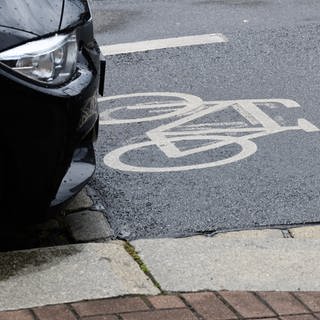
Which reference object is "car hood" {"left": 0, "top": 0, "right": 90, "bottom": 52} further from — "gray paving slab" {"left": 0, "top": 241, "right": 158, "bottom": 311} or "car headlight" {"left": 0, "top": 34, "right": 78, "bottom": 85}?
"gray paving slab" {"left": 0, "top": 241, "right": 158, "bottom": 311}

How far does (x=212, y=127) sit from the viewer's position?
6.29 meters

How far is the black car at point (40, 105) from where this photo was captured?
13.6 feet

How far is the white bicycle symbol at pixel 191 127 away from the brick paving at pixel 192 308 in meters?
1.62

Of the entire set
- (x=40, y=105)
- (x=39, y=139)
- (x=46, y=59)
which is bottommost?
(x=39, y=139)

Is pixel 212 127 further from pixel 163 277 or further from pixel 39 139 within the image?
pixel 39 139

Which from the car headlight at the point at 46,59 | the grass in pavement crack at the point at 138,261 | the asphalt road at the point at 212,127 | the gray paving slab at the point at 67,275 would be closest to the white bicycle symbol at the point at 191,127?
the asphalt road at the point at 212,127

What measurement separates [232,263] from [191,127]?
1974 mm

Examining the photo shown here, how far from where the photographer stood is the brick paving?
156 inches

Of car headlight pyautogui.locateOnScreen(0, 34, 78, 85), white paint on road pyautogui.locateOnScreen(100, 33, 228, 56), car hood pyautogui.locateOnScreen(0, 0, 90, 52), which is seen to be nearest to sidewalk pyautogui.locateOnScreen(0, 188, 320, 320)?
car headlight pyautogui.locateOnScreen(0, 34, 78, 85)

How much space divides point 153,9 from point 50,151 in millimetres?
5543

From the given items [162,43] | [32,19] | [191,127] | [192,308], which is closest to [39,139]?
[32,19]

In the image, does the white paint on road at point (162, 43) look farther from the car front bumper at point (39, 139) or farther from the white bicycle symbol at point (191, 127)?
the car front bumper at point (39, 139)

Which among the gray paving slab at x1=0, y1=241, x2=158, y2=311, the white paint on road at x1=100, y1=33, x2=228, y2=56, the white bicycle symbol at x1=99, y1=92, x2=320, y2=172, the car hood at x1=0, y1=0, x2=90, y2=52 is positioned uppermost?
the car hood at x1=0, y1=0, x2=90, y2=52

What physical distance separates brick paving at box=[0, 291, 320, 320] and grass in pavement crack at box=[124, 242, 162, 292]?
0.46 feet
